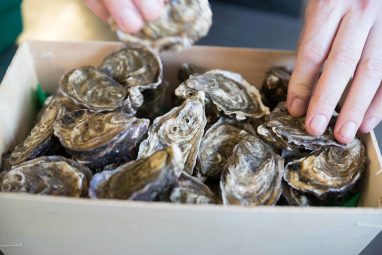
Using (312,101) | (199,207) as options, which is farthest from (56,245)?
(312,101)

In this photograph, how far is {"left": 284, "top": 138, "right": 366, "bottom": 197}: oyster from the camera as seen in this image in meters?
0.59

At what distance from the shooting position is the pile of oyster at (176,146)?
0.55 metres

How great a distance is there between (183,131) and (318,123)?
0.21m

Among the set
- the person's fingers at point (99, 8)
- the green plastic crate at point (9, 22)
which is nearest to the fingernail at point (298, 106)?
the person's fingers at point (99, 8)

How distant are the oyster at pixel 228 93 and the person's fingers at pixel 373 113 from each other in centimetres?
16

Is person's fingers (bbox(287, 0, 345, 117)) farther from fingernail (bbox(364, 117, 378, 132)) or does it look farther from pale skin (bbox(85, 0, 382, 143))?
fingernail (bbox(364, 117, 378, 132))

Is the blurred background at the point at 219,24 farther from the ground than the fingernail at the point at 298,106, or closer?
closer

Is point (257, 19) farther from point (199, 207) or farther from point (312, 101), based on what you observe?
point (199, 207)

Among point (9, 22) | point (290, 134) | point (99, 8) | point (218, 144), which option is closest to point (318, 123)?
point (290, 134)

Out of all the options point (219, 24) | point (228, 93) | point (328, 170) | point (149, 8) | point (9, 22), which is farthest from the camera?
point (219, 24)

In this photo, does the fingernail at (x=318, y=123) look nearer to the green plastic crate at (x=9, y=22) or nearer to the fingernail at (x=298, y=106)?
the fingernail at (x=298, y=106)

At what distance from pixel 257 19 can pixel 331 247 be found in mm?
804

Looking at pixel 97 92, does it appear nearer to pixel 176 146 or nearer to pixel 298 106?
pixel 176 146

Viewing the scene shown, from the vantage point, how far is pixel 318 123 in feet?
2.03
